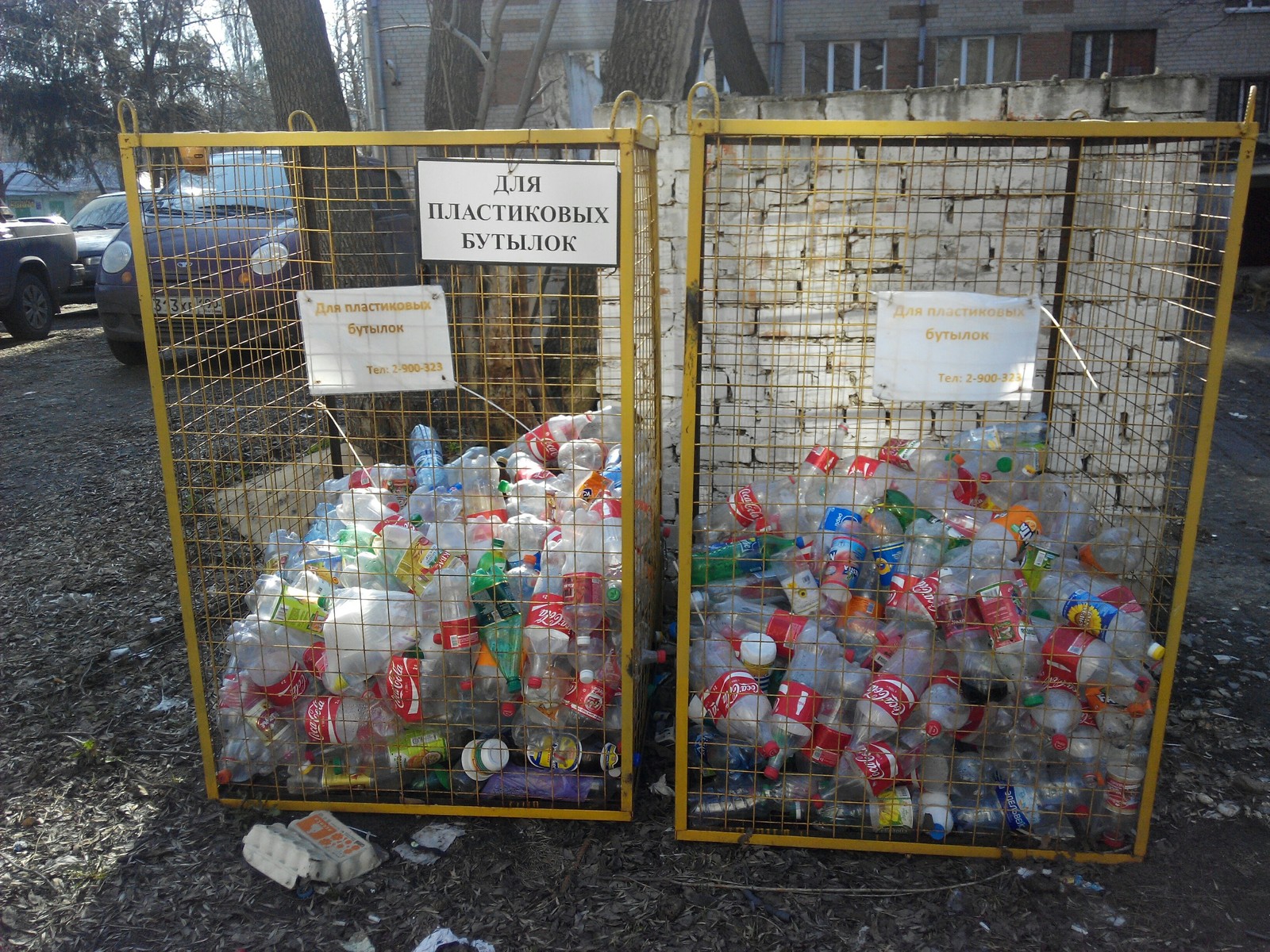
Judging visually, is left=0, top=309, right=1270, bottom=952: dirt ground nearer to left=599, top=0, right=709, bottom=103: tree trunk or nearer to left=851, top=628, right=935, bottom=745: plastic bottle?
left=851, top=628, right=935, bottom=745: plastic bottle

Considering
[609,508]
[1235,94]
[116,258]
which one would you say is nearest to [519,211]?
[609,508]

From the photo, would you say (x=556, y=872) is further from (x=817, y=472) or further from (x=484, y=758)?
(x=817, y=472)

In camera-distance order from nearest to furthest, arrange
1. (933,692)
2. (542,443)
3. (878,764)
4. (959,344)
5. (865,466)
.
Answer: (959,344) < (878,764) < (933,692) < (865,466) < (542,443)

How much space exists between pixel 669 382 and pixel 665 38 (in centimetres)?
247

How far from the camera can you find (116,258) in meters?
9.13

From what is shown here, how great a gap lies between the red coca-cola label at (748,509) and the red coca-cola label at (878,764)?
36.2 inches

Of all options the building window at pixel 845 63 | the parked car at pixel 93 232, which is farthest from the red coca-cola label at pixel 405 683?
the building window at pixel 845 63

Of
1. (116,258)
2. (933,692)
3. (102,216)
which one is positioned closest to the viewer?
(933,692)

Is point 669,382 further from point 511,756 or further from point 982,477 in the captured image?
point 511,756

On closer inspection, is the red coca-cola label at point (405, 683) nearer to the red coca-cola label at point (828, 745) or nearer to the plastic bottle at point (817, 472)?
the red coca-cola label at point (828, 745)

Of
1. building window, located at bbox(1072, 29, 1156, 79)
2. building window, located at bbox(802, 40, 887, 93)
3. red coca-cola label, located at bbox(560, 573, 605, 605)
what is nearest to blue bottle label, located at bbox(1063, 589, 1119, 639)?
red coca-cola label, located at bbox(560, 573, 605, 605)

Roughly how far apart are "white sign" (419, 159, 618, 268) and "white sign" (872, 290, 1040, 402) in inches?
30.9

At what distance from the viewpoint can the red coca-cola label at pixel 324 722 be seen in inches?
122

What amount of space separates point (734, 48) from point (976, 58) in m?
16.1
